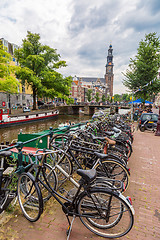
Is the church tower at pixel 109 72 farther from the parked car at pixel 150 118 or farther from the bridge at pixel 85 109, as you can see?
the parked car at pixel 150 118

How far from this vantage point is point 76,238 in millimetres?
2146

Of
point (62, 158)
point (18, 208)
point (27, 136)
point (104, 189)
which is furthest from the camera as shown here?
point (27, 136)

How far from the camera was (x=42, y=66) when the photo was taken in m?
28.4

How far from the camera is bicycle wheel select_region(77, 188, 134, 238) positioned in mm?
2084

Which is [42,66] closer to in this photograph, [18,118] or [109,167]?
[18,118]

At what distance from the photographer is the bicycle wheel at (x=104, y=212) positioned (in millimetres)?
2084

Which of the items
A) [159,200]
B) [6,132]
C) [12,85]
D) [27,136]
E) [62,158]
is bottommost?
[6,132]

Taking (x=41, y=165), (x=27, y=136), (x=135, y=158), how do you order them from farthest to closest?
1. (x=27, y=136)
2. (x=135, y=158)
3. (x=41, y=165)

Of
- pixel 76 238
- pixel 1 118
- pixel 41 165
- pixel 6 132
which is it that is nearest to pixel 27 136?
pixel 41 165

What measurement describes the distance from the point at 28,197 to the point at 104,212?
1253 millimetres

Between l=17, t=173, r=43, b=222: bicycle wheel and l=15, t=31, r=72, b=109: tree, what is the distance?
976 inches

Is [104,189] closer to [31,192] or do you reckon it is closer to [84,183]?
[84,183]

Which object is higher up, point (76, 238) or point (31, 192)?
point (31, 192)

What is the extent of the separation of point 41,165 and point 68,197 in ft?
2.23
